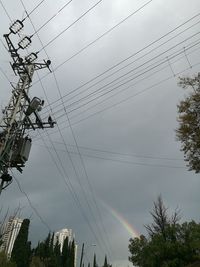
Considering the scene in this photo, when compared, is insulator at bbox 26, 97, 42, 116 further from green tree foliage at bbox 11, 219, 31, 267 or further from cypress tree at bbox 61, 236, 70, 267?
cypress tree at bbox 61, 236, 70, 267

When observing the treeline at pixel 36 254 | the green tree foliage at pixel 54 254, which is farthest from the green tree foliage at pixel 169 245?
the green tree foliage at pixel 54 254

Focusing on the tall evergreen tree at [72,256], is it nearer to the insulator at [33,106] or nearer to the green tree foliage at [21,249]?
the green tree foliage at [21,249]

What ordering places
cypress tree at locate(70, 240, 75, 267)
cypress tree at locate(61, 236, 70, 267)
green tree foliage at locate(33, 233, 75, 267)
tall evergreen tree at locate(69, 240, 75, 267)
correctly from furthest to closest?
cypress tree at locate(61, 236, 70, 267) < cypress tree at locate(70, 240, 75, 267) < tall evergreen tree at locate(69, 240, 75, 267) < green tree foliage at locate(33, 233, 75, 267)

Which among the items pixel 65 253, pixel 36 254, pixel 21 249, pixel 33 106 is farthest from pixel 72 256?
pixel 33 106

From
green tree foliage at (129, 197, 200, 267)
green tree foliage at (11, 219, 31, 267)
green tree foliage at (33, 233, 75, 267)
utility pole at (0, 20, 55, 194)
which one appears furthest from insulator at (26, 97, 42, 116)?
green tree foliage at (33, 233, 75, 267)

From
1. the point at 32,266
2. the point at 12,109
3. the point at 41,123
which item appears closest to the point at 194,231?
the point at 41,123

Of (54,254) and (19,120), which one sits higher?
(54,254)

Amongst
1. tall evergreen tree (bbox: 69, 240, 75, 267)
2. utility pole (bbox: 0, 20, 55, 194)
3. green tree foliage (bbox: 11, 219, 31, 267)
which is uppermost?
tall evergreen tree (bbox: 69, 240, 75, 267)

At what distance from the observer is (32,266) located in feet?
182

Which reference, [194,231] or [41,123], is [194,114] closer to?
[41,123]

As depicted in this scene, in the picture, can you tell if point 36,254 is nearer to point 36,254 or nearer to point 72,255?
point 36,254

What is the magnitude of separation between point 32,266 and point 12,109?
1858 inches

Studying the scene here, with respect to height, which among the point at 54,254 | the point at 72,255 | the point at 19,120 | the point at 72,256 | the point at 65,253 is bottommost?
the point at 19,120

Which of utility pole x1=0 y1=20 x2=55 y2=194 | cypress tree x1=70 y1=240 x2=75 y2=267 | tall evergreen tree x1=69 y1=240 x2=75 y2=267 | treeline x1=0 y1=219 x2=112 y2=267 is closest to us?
utility pole x1=0 y1=20 x2=55 y2=194
